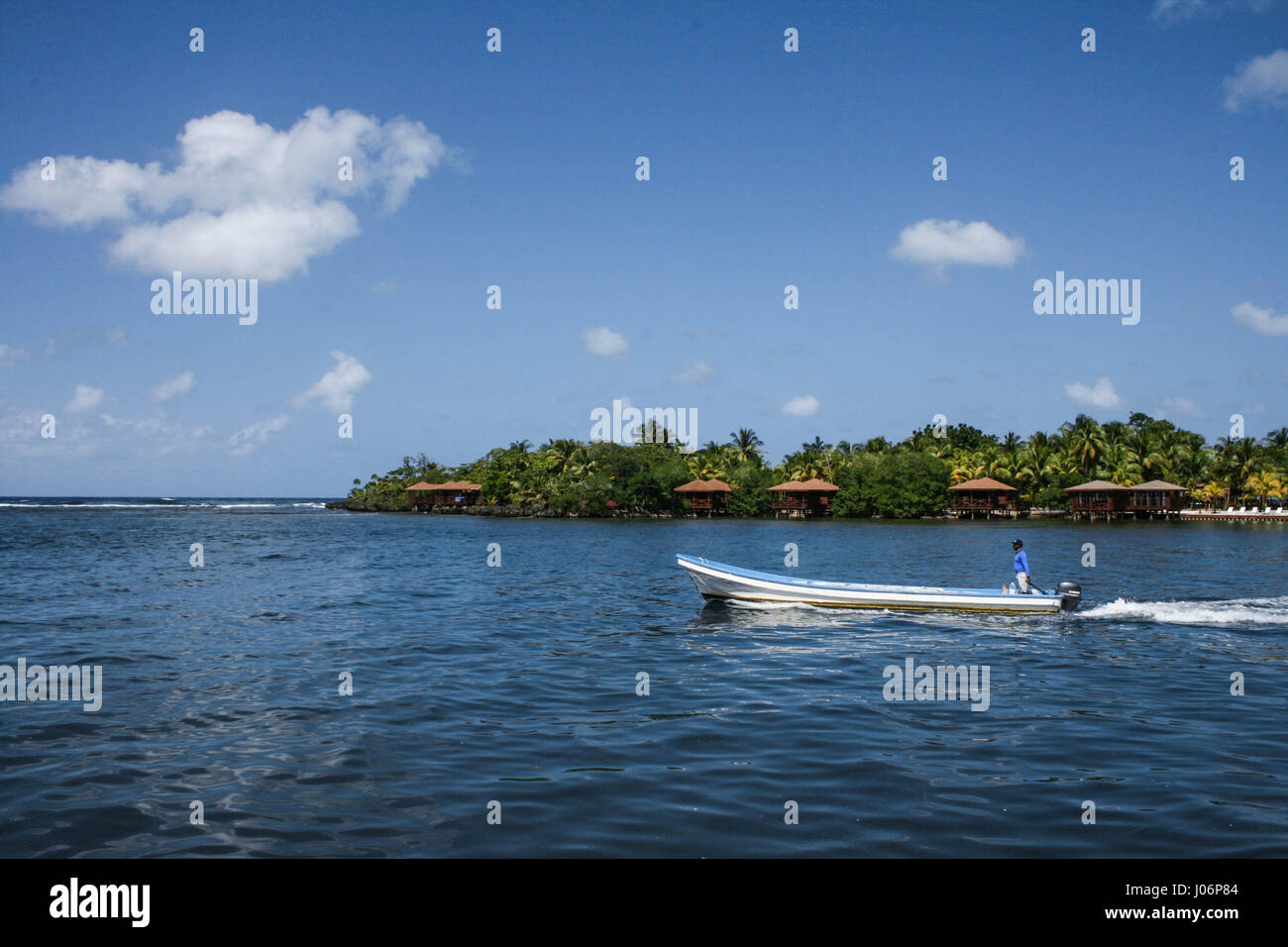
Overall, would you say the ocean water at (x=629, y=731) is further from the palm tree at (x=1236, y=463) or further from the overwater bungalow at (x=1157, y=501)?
the palm tree at (x=1236, y=463)

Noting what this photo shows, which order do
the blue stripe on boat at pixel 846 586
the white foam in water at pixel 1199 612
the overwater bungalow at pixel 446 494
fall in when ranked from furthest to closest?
the overwater bungalow at pixel 446 494 → the blue stripe on boat at pixel 846 586 → the white foam in water at pixel 1199 612

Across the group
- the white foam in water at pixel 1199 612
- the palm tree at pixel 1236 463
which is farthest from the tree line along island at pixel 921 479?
the white foam in water at pixel 1199 612

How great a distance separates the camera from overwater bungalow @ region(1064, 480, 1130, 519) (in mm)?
95312

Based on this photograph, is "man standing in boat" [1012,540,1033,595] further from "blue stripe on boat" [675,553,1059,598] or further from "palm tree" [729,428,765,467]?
"palm tree" [729,428,765,467]

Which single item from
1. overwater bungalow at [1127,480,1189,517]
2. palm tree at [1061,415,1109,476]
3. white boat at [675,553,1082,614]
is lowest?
white boat at [675,553,1082,614]

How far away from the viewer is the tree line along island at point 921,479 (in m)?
102

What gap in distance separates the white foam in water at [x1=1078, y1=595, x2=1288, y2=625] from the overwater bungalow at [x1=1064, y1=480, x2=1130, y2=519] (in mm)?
74150

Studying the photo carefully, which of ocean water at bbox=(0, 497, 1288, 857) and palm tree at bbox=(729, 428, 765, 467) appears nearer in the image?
ocean water at bbox=(0, 497, 1288, 857)

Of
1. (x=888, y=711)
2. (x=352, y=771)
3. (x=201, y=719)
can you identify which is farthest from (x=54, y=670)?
(x=888, y=711)

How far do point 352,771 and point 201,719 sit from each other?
3916 mm

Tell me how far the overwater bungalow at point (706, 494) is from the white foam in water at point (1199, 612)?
269 feet

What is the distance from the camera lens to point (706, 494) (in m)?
116

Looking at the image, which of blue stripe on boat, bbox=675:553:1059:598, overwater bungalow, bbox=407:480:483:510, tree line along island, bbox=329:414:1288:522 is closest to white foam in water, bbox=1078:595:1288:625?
blue stripe on boat, bbox=675:553:1059:598

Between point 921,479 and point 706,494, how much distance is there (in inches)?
1091
